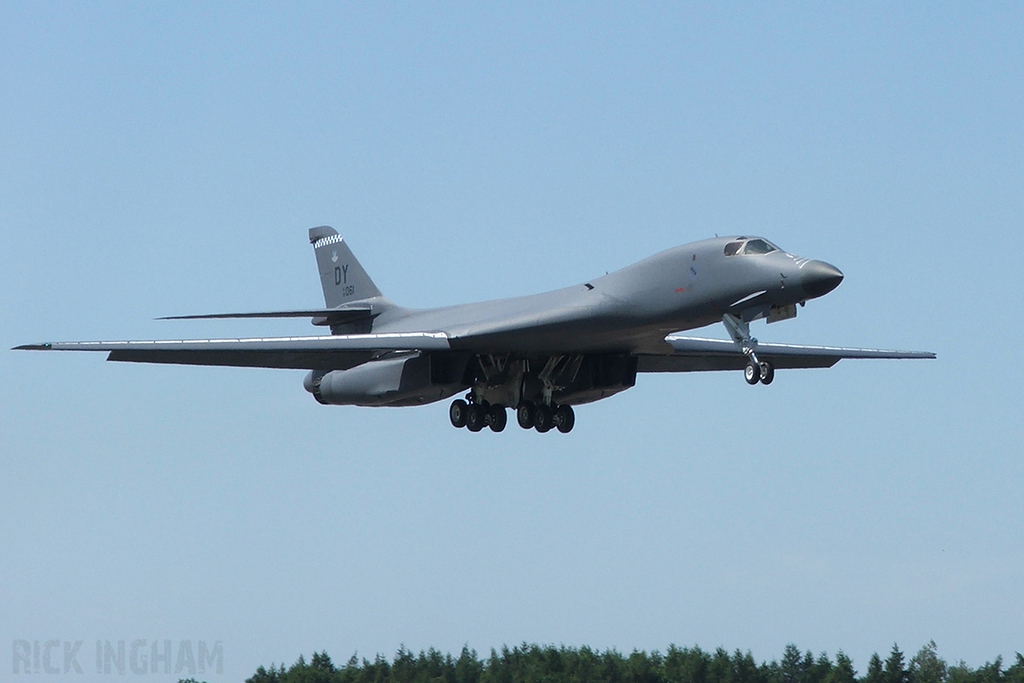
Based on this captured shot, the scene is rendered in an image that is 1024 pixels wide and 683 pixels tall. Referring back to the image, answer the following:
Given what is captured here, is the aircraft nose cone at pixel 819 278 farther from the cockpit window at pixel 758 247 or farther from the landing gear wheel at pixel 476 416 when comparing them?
the landing gear wheel at pixel 476 416

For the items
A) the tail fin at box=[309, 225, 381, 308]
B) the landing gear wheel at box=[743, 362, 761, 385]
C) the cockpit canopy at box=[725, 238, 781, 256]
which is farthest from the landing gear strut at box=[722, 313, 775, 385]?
the tail fin at box=[309, 225, 381, 308]

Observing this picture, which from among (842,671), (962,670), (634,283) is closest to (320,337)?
(634,283)

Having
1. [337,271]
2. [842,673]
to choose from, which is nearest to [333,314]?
[337,271]

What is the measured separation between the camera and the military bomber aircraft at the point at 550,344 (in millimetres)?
29438

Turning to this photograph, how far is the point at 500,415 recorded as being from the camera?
3628 cm

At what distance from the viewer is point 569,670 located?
83.3 metres

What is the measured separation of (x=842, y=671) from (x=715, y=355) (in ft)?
152

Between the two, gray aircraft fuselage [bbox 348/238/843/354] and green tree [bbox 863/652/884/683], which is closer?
gray aircraft fuselage [bbox 348/238/843/354]

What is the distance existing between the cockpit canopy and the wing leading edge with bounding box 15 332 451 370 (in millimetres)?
7651

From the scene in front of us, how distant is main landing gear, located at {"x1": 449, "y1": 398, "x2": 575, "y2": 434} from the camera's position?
36.2m

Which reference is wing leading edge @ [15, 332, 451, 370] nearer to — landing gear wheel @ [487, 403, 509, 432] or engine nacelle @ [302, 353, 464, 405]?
engine nacelle @ [302, 353, 464, 405]

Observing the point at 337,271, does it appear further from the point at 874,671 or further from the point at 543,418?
the point at 874,671

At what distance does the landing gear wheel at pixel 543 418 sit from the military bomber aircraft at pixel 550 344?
0.02m

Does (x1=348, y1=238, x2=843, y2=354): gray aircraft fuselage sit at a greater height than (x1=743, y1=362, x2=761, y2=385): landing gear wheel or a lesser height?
greater
